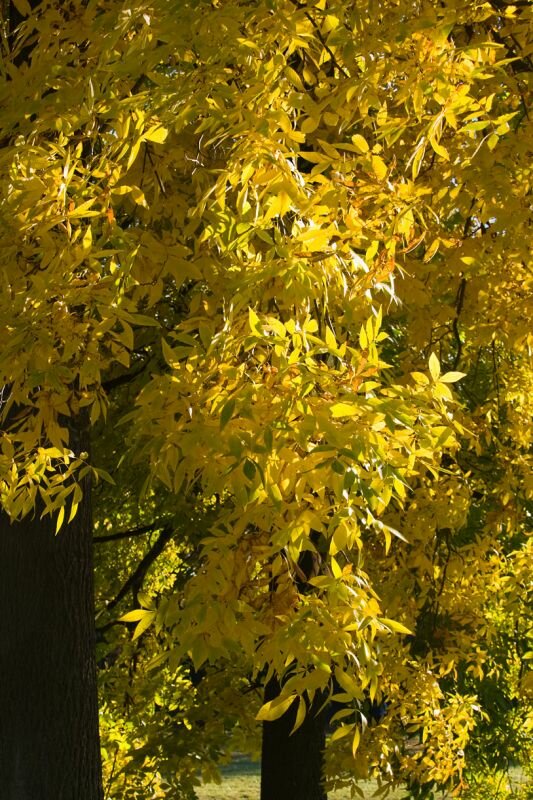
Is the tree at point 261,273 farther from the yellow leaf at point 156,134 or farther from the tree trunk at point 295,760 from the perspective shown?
the tree trunk at point 295,760

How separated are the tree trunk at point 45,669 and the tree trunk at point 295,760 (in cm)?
250

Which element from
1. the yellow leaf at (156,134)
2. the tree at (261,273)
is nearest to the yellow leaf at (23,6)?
the tree at (261,273)

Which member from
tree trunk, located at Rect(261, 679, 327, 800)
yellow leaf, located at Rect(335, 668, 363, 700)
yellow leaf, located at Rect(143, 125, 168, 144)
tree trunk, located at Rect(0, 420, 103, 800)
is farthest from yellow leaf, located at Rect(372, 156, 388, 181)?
tree trunk, located at Rect(261, 679, 327, 800)

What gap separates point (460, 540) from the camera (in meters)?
10.1

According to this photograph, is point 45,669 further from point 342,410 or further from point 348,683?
point 342,410

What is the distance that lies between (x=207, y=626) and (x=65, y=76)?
2322mm

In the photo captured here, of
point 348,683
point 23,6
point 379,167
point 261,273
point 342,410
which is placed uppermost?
point 23,6

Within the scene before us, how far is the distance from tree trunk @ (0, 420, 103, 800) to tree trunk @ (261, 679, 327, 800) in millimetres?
2501

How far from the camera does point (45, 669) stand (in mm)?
5902

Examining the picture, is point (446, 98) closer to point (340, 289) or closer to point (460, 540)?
point (340, 289)

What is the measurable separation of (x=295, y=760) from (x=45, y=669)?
2.96 metres

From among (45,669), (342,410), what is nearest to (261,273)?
(342,410)

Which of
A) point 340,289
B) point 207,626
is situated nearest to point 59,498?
point 207,626

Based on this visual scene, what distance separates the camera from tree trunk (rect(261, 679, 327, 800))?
818 centimetres
